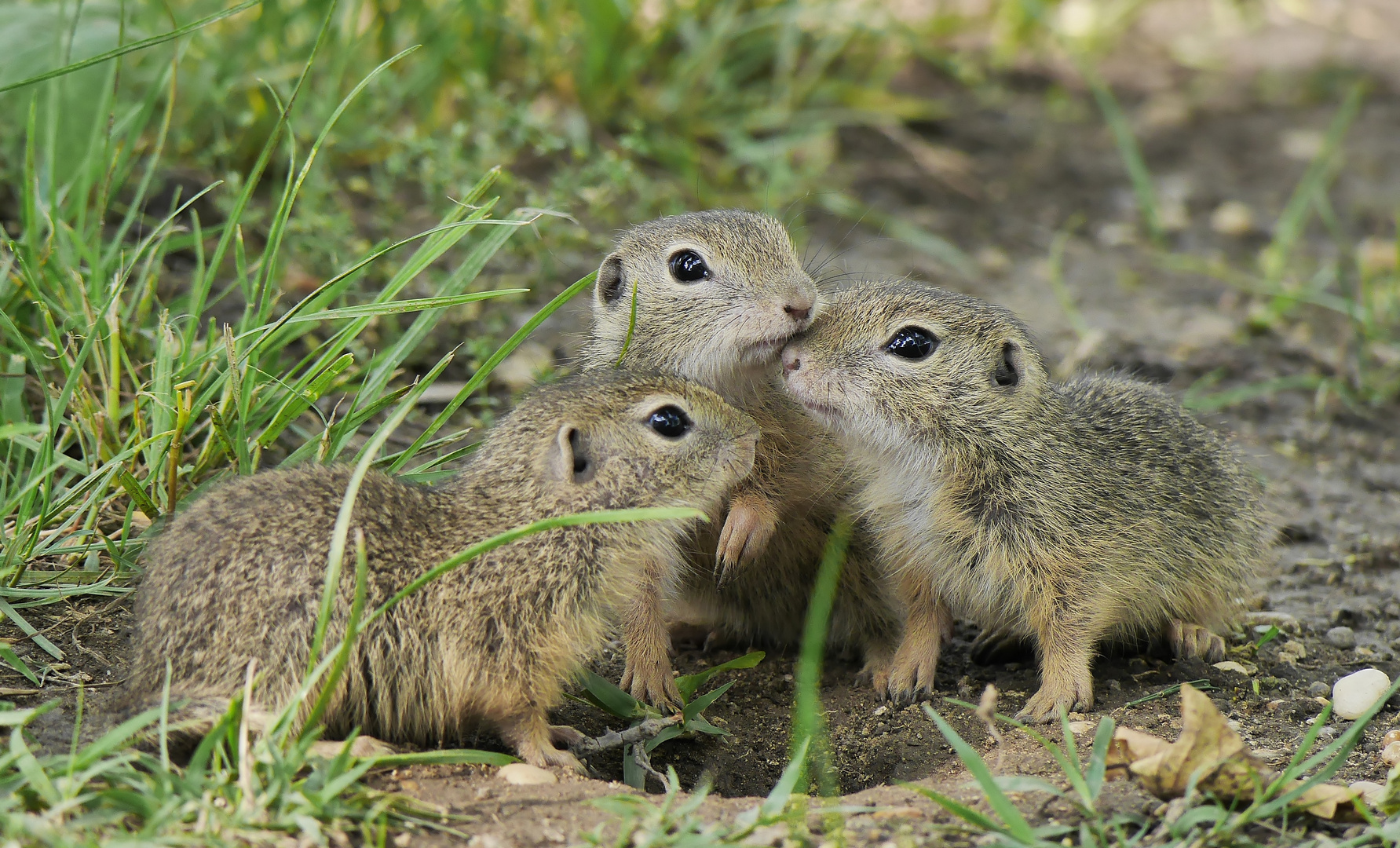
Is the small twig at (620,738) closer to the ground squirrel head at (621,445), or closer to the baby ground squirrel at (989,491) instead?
the ground squirrel head at (621,445)

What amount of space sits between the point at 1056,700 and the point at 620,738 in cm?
147

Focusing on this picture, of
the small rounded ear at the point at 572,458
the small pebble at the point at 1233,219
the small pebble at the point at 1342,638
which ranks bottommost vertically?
the small pebble at the point at 1342,638

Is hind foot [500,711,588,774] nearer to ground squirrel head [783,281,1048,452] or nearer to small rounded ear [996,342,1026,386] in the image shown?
ground squirrel head [783,281,1048,452]

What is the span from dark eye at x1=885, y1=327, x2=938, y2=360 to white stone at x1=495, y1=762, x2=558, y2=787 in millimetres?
1927

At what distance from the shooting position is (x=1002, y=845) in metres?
3.34

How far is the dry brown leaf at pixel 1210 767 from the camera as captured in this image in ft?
11.7

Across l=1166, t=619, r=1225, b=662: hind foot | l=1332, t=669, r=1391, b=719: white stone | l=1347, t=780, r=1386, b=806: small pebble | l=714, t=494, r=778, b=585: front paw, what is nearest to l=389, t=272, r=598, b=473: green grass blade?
l=714, t=494, r=778, b=585: front paw

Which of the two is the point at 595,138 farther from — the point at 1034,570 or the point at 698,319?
the point at 1034,570

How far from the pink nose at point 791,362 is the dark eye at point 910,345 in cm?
32

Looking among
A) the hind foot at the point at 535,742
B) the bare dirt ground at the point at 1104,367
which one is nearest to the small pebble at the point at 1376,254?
the bare dirt ground at the point at 1104,367

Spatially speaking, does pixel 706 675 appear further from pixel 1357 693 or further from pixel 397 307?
pixel 1357 693

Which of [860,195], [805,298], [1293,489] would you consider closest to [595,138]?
[860,195]

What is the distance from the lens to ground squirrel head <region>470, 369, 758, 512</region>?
13.8ft

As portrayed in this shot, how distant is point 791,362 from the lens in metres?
4.77
